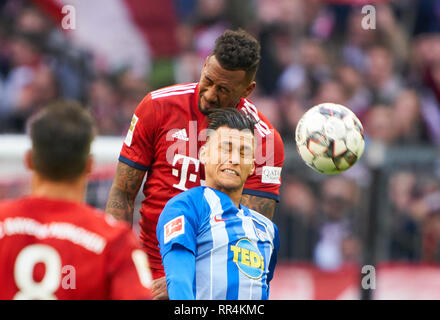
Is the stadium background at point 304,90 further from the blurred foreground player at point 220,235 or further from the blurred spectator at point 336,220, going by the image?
the blurred foreground player at point 220,235

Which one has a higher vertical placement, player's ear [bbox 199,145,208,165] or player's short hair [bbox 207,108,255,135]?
player's short hair [bbox 207,108,255,135]

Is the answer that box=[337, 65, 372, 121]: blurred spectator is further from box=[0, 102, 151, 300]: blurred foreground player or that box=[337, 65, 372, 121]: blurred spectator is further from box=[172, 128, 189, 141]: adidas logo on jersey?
box=[0, 102, 151, 300]: blurred foreground player

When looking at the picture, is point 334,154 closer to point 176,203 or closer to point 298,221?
point 176,203

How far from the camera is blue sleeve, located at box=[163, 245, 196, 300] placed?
374 cm

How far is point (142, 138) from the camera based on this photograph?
Answer: 4672mm

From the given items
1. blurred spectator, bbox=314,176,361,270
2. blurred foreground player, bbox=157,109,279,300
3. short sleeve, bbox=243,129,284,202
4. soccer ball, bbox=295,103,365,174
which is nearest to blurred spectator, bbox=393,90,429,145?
blurred spectator, bbox=314,176,361,270

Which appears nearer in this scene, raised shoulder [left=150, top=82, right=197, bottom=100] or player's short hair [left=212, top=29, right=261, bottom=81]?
player's short hair [left=212, top=29, right=261, bottom=81]

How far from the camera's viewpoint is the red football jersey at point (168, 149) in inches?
183

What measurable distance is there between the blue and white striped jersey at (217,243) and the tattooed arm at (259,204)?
0.55 meters

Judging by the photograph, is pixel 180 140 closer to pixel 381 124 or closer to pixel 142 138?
pixel 142 138

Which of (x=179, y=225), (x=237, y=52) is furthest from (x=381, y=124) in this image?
(x=179, y=225)

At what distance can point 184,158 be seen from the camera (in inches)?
183

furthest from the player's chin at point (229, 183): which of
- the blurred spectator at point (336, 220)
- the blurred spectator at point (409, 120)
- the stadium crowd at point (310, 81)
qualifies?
the blurred spectator at point (409, 120)

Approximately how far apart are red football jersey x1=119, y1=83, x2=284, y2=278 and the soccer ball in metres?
0.27
